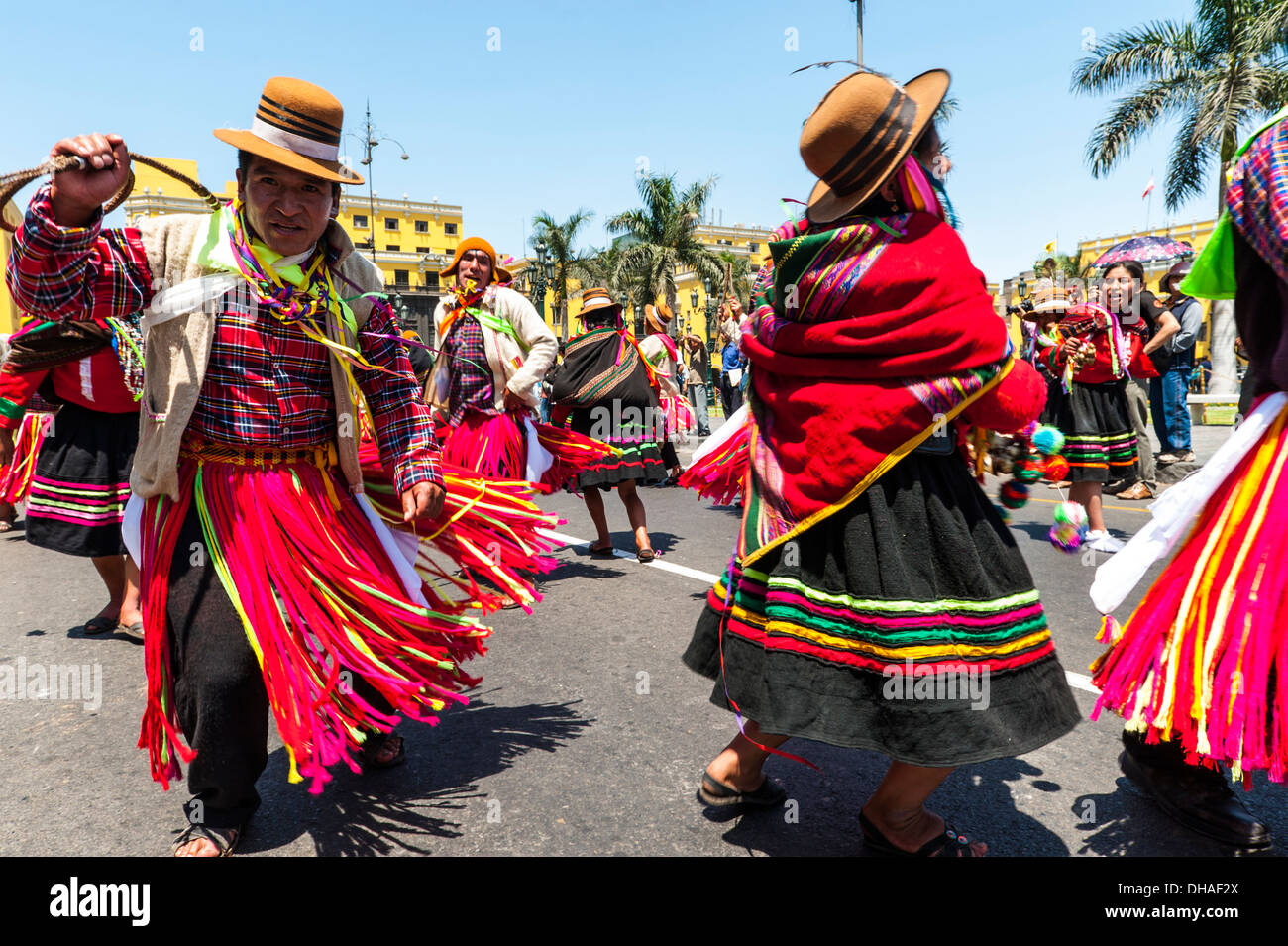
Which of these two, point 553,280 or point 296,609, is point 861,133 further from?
point 553,280

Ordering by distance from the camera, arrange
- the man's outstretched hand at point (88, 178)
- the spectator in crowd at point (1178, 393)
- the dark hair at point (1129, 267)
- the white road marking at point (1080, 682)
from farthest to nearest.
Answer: the spectator in crowd at point (1178, 393)
the dark hair at point (1129, 267)
the white road marking at point (1080, 682)
the man's outstretched hand at point (88, 178)

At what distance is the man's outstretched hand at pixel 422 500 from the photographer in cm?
272

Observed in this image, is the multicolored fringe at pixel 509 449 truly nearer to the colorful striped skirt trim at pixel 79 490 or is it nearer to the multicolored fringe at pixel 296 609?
the colorful striped skirt trim at pixel 79 490

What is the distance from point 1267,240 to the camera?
2.13 meters

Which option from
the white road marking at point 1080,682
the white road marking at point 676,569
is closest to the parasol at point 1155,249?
the white road marking at point 676,569

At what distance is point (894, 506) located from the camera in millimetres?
2152

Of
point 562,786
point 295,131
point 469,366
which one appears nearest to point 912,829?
point 562,786

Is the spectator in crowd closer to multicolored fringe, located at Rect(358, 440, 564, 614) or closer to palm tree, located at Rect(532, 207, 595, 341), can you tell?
multicolored fringe, located at Rect(358, 440, 564, 614)

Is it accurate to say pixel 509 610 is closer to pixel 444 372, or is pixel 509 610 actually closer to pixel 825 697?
pixel 444 372

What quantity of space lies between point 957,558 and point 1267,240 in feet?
3.49

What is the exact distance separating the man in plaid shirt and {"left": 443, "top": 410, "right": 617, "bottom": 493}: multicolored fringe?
2600mm

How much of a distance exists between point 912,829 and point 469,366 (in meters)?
3.88

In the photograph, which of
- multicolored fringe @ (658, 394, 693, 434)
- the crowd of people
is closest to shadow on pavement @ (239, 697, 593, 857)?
the crowd of people
